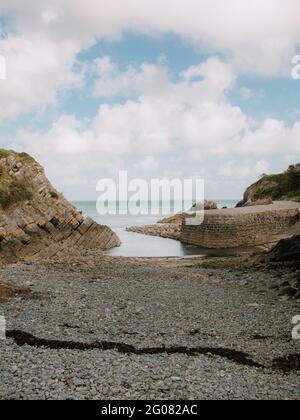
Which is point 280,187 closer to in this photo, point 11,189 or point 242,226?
point 242,226

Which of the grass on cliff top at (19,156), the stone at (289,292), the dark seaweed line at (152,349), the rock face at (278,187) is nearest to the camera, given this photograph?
the dark seaweed line at (152,349)

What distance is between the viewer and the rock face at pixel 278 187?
72988mm

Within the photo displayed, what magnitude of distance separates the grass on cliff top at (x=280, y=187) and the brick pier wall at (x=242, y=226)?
59.8 ft

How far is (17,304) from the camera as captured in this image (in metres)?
17.1

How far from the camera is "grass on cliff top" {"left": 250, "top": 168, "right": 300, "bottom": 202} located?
73100 mm

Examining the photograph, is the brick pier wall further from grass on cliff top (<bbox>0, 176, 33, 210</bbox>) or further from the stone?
the stone

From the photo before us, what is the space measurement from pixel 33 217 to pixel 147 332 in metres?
24.5

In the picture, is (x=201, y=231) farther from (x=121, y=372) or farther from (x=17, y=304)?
(x=121, y=372)

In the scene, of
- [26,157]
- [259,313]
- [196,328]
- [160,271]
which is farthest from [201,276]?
[26,157]

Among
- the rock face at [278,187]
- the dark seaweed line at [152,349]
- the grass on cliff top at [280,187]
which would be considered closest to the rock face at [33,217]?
the dark seaweed line at [152,349]

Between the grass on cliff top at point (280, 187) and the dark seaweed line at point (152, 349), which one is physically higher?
the grass on cliff top at point (280, 187)

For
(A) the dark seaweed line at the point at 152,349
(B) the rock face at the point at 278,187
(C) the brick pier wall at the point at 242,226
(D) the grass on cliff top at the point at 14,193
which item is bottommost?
(A) the dark seaweed line at the point at 152,349

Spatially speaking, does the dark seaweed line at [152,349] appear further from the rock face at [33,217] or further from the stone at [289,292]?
the rock face at [33,217]

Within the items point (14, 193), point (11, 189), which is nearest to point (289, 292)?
point (14, 193)
